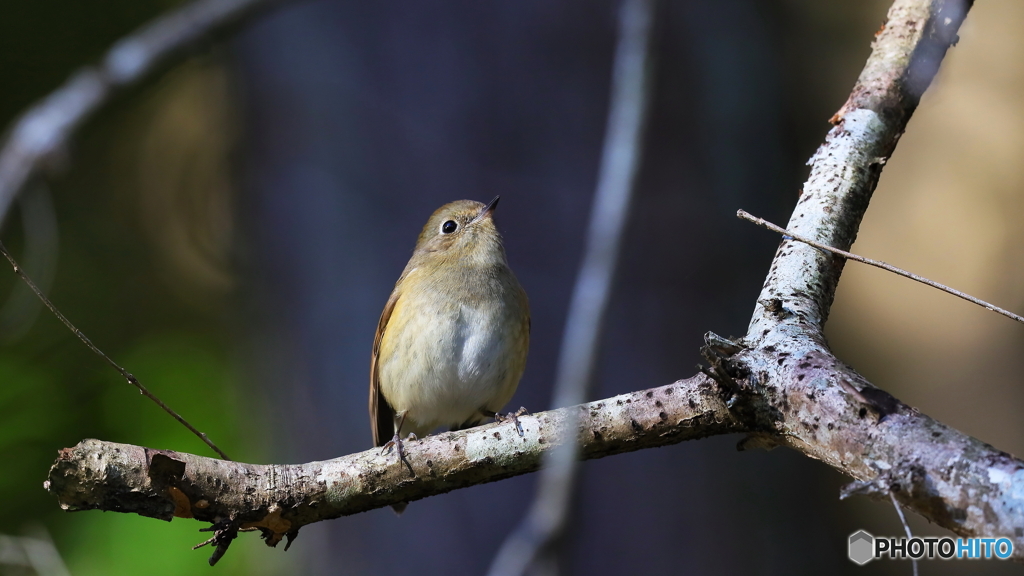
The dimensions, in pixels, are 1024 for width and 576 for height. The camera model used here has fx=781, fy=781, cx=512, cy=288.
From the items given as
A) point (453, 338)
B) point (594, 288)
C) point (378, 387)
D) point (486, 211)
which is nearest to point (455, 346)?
point (453, 338)

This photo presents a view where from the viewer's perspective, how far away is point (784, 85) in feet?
19.5

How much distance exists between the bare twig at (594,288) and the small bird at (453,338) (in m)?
1.61

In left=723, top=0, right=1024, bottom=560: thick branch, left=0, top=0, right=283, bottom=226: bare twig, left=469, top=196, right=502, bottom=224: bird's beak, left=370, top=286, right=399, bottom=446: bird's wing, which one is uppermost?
left=0, top=0, right=283, bottom=226: bare twig

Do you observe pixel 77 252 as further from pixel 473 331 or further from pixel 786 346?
pixel 786 346

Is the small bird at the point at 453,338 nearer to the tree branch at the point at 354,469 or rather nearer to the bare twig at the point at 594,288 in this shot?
the tree branch at the point at 354,469

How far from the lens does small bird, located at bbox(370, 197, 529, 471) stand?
379cm

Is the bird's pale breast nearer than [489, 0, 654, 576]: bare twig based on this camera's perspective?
No

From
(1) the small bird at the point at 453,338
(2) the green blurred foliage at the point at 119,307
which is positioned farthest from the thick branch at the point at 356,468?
(2) the green blurred foliage at the point at 119,307

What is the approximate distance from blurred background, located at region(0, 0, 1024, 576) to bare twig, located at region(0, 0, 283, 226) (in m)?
0.21

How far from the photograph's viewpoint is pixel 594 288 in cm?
192

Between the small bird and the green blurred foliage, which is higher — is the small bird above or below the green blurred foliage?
below

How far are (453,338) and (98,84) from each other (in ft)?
7.17

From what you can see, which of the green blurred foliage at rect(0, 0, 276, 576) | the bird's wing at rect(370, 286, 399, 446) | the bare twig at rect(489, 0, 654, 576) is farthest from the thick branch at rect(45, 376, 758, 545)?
the green blurred foliage at rect(0, 0, 276, 576)

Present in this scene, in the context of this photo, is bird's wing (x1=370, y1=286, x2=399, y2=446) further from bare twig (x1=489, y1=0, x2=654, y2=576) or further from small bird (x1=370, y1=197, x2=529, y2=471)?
bare twig (x1=489, y1=0, x2=654, y2=576)
